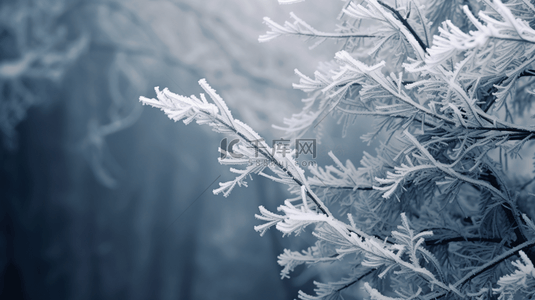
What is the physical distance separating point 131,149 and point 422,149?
533 centimetres

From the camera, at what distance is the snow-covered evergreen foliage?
3.11ft

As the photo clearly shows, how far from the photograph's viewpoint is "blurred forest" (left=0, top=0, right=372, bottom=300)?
5043 mm

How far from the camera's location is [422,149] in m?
1.17

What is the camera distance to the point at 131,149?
17.6ft

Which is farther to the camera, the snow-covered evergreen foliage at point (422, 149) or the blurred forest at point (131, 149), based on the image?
the blurred forest at point (131, 149)

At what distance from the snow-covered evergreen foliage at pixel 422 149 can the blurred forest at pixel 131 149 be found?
3080 millimetres

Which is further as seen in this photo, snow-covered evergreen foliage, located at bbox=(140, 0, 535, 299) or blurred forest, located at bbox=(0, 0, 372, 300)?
blurred forest, located at bbox=(0, 0, 372, 300)

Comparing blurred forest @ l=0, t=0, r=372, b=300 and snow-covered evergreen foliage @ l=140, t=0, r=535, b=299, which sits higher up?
blurred forest @ l=0, t=0, r=372, b=300

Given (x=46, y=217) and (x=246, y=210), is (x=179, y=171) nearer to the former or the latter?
(x=246, y=210)

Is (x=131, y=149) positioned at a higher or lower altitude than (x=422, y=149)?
higher

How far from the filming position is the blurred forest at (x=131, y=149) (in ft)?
16.5

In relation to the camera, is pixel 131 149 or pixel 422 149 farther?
pixel 131 149

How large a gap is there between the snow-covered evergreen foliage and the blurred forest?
3080 mm

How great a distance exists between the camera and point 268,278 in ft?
16.6
